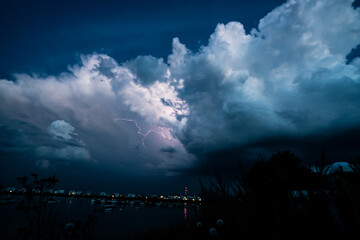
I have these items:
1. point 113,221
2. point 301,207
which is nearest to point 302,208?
point 301,207

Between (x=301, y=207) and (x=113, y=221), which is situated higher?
(x=301, y=207)

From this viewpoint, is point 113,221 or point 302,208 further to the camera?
point 113,221

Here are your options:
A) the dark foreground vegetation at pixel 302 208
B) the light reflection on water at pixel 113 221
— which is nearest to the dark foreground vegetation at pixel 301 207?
the dark foreground vegetation at pixel 302 208

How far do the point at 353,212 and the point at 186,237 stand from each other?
199 inches

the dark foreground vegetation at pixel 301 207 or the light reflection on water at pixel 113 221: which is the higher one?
the dark foreground vegetation at pixel 301 207

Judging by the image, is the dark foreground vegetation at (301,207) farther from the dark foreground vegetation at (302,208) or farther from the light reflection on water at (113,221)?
the light reflection on water at (113,221)

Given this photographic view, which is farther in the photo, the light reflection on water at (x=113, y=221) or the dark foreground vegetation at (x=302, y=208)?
the light reflection on water at (x=113, y=221)

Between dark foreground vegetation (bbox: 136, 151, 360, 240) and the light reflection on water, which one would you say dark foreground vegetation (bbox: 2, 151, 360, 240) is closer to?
dark foreground vegetation (bbox: 136, 151, 360, 240)

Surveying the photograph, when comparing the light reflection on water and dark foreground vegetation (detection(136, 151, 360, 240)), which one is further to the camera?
the light reflection on water

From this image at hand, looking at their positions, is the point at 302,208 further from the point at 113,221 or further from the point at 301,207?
the point at 113,221

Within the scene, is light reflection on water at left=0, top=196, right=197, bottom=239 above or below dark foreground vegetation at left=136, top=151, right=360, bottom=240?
below

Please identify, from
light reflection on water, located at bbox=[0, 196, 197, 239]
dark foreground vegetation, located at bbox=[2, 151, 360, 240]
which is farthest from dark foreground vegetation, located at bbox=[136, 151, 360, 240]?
light reflection on water, located at bbox=[0, 196, 197, 239]

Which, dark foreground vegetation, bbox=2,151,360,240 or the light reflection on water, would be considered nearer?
dark foreground vegetation, bbox=2,151,360,240

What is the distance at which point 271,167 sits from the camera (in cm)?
257
